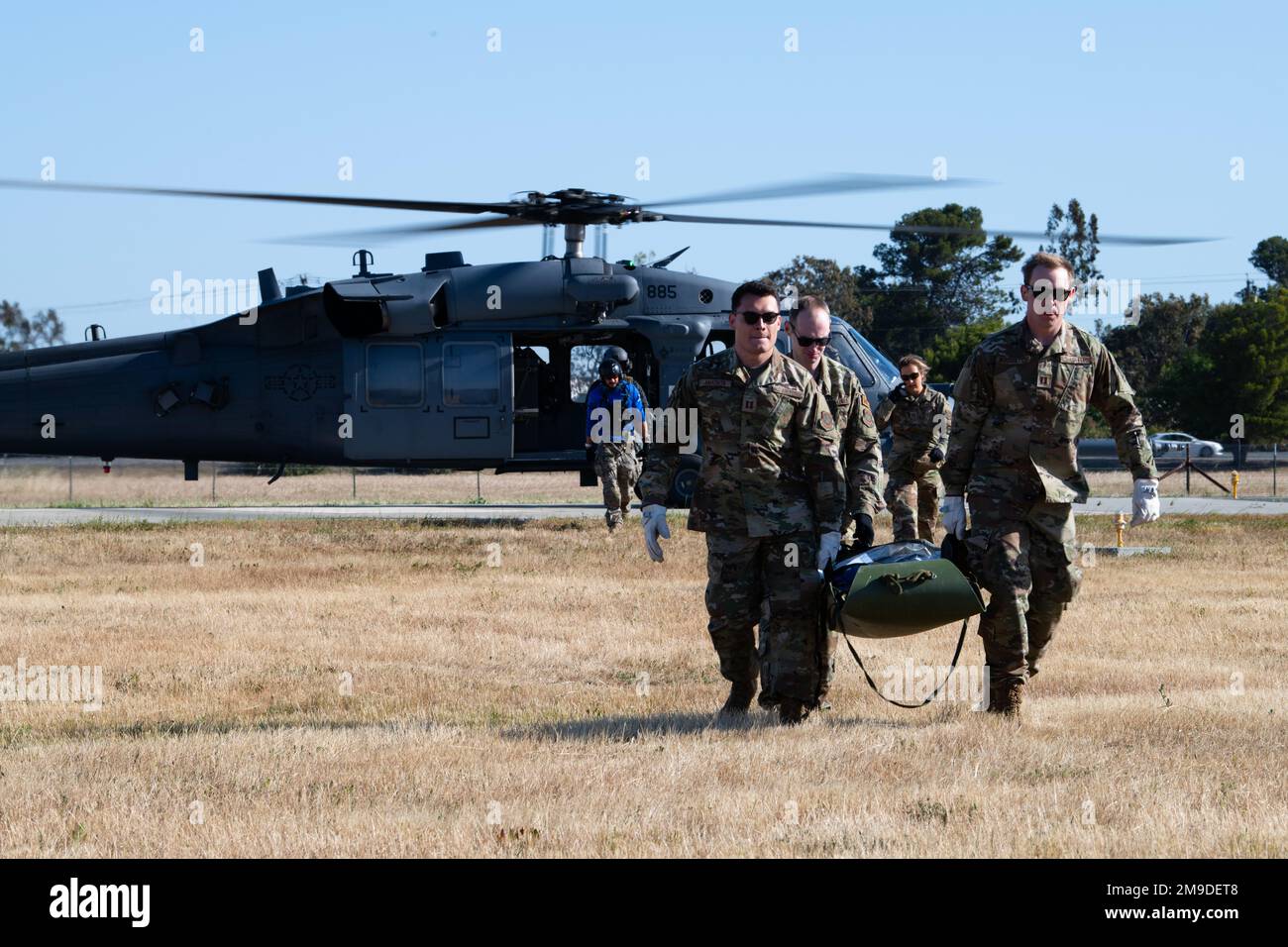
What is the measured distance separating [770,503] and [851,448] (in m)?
0.60

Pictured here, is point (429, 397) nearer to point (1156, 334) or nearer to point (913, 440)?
point (913, 440)

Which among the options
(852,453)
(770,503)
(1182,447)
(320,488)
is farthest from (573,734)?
(1182,447)

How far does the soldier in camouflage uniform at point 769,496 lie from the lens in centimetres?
730

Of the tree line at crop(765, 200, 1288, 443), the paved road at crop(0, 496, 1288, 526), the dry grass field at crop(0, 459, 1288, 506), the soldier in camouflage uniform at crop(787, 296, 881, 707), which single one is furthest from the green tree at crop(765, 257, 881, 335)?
the soldier in camouflage uniform at crop(787, 296, 881, 707)

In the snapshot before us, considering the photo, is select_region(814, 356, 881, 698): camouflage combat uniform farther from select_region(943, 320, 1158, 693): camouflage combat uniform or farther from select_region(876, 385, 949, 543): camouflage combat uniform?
select_region(876, 385, 949, 543): camouflage combat uniform

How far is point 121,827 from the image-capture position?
17.9ft

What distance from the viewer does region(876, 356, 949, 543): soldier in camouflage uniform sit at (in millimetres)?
13781

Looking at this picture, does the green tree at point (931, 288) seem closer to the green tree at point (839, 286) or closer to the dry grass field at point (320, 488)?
the green tree at point (839, 286)

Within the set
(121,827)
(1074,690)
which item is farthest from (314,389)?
(121,827)

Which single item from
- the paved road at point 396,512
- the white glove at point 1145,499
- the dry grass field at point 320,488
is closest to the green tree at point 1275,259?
the dry grass field at point 320,488

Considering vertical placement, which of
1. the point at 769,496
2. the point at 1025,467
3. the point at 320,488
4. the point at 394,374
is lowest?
the point at 320,488

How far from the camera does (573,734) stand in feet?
23.9

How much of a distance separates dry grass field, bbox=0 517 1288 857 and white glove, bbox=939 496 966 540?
92cm

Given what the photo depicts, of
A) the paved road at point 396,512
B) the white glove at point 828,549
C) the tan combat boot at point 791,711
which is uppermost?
the white glove at point 828,549
